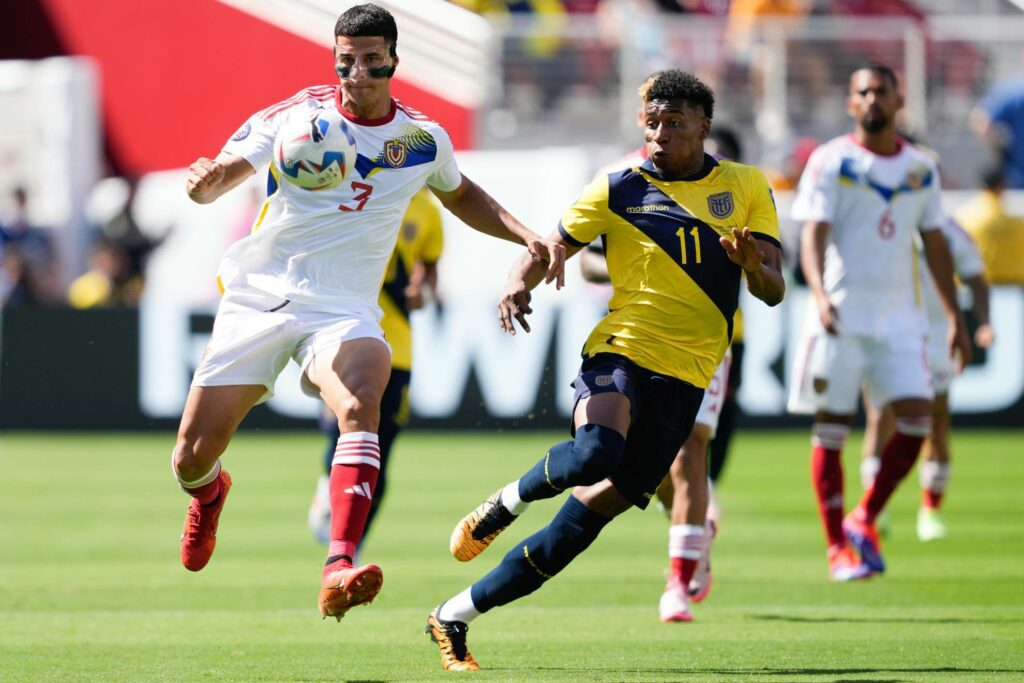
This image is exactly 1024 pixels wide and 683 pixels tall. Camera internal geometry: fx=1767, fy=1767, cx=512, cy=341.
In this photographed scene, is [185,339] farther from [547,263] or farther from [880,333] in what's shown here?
[547,263]

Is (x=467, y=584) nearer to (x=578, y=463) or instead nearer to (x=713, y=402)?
(x=713, y=402)

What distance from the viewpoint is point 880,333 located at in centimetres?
1038

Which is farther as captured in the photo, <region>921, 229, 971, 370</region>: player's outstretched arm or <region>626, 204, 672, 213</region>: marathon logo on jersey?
<region>921, 229, 971, 370</region>: player's outstretched arm

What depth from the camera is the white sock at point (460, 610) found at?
23.8 ft

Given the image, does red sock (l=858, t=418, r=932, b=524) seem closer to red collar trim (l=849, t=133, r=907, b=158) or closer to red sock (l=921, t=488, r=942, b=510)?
red collar trim (l=849, t=133, r=907, b=158)

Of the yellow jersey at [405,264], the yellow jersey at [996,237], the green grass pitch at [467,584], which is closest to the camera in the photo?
the green grass pitch at [467,584]

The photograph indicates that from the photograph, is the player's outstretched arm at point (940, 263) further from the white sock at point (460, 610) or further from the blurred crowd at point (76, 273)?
the blurred crowd at point (76, 273)

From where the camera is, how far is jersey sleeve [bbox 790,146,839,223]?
10.3 metres

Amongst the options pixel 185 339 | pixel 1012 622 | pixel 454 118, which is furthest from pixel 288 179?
pixel 454 118

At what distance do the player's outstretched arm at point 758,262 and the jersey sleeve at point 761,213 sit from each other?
46 mm

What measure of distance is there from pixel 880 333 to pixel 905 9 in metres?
14.9

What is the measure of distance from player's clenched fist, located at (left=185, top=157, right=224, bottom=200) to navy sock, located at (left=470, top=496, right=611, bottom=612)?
1959mm

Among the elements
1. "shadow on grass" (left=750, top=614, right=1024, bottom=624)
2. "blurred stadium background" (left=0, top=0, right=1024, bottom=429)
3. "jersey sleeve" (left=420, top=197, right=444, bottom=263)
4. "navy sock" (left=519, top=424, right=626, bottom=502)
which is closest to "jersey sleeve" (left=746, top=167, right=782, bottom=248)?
"navy sock" (left=519, top=424, right=626, bottom=502)

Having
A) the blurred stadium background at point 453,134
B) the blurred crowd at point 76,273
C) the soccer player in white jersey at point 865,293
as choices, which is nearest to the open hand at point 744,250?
the soccer player in white jersey at point 865,293
